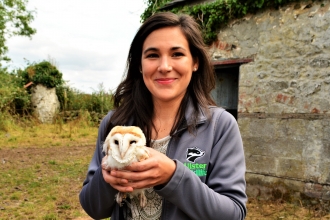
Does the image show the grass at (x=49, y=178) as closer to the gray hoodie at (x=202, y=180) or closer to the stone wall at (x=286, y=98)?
the stone wall at (x=286, y=98)

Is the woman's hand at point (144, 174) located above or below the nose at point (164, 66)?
below

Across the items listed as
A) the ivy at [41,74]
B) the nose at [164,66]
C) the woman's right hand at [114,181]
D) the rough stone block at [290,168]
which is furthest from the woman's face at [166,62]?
the ivy at [41,74]

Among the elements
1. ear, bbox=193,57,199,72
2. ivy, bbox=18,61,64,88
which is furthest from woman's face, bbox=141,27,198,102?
ivy, bbox=18,61,64,88

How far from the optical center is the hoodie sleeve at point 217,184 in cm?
130

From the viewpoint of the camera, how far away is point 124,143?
1221 mm

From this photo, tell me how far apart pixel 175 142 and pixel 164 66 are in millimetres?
377

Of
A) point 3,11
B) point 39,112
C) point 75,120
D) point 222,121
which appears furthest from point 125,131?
point 3,11

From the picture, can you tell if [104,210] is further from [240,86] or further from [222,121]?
[240,86]

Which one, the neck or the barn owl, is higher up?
the neck

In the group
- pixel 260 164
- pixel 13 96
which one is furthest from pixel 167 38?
pixel 13 96

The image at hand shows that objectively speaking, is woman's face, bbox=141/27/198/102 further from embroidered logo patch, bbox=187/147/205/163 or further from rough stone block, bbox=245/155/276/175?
rough stone block, bbox=245/155/276/175

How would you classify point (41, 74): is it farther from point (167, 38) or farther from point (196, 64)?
point (167, 38)

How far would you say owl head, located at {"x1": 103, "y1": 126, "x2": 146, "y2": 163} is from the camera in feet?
3.96

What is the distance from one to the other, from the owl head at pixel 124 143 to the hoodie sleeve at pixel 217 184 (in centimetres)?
19
